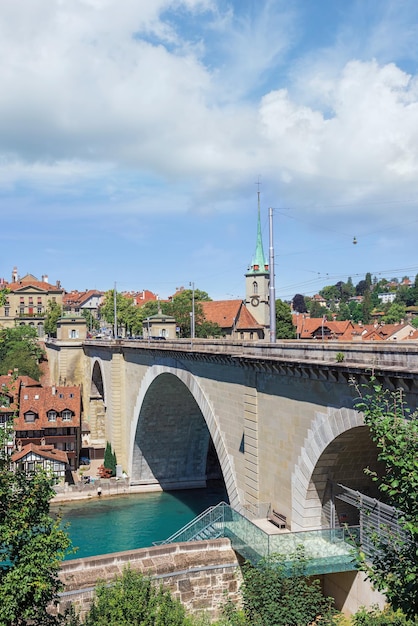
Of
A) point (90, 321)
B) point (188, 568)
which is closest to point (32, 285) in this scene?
point (90, 321)

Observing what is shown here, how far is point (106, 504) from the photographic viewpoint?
4684cm

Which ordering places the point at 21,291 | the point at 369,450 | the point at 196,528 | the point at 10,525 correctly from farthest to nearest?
the point at 21,291 → the point at 196,528 → the point at 369,450 → the point at 10,525

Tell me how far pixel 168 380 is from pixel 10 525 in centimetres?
2875

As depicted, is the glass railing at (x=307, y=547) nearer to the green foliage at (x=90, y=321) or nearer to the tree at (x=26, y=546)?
the tree at (x=26, y=546)

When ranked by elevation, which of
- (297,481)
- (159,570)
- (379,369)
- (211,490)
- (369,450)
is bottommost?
(211,490)

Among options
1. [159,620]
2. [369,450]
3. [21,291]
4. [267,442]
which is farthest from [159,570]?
[21,291]

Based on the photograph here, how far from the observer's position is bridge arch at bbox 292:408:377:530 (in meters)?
18.2

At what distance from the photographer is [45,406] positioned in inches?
2356

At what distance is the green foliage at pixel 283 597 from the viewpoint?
57.8ft

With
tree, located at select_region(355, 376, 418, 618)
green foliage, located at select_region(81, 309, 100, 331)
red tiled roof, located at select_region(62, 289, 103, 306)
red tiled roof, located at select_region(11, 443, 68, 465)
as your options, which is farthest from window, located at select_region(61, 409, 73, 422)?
red tiled roof, located at select_region(62, 289, 103, 306)

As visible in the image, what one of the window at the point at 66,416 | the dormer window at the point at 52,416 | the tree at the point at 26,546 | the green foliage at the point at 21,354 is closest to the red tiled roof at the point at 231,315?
the green foliage at the point at 21,354

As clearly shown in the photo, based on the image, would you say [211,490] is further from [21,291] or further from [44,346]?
[21,291]

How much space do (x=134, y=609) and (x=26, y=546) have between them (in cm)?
526

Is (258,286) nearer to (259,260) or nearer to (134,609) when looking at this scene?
(259,260)
